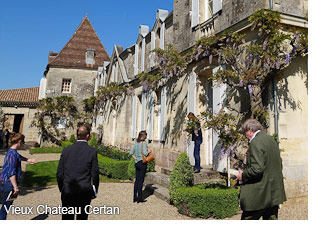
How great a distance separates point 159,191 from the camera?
5973mm

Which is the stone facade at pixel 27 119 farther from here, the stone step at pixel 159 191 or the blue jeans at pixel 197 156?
the blue jeans at pixel 197 156

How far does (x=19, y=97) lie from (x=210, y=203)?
21727 millimetres

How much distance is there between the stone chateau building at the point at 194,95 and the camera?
17.8 ft

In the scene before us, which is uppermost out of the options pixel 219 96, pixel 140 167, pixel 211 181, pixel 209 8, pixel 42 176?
pixel 209 8

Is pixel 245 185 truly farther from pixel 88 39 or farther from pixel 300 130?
pixel 88 39

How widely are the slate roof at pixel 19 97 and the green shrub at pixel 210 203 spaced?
764 inches

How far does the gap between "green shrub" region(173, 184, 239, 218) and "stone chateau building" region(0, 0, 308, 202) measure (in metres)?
1.55

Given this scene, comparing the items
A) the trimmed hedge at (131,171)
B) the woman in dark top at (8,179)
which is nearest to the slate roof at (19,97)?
the trimmed hedge at (131,171)

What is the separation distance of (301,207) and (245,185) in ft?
10.7

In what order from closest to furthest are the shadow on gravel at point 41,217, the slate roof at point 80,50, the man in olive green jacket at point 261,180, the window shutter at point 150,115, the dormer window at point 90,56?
the man in olive green jacket at point 261,180
the shadow on gravel at point 41,217
the window shutter at point 150,115
the slate roof at point 80,50
the dormer window at point 90,56

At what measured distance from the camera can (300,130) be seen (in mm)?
5621

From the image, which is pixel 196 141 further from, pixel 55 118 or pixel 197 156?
pixel 55 118

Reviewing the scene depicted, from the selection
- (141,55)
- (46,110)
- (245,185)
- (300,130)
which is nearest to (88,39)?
(46,110)

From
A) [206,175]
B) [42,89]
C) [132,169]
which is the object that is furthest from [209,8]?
[42,89]
